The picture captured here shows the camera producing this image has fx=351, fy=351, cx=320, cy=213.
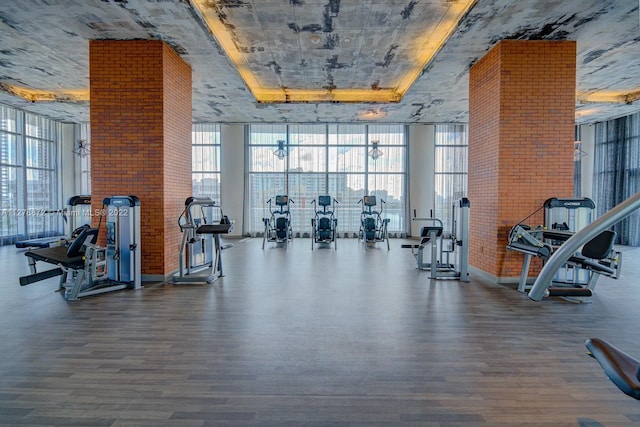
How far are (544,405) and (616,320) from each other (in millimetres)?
2367

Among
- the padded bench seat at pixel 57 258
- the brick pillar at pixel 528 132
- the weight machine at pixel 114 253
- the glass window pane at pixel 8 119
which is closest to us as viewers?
the padded bench seat at pixel 57 258

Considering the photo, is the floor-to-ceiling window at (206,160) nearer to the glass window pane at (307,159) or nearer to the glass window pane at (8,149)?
the glass window pane at (307,159)

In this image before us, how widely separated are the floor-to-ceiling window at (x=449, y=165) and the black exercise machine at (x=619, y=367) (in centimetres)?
1011

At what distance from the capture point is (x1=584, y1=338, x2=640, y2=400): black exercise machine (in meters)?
1.56

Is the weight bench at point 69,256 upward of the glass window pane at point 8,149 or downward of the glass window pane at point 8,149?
downward

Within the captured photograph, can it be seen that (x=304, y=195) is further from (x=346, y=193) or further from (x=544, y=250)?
(x=544, y=250)

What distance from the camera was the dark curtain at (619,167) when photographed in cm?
975

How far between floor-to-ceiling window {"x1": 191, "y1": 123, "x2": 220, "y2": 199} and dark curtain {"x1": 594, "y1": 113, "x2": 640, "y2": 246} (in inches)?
474

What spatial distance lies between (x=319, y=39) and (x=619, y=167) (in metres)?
9.93

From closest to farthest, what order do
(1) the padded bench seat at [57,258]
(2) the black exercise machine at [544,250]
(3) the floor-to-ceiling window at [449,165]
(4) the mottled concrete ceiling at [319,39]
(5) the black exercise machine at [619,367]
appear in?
(5) the black exercise machine at [619,367]
(2) the black exercise machine at [544,250]
(1) the padded bench seat at [57,258]
(4) the mottled concrete ceiling at [319,39]
(3) the floor-to-ceiling window at [449,165]

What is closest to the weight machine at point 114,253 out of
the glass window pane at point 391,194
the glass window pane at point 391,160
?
the glass window pane at point 391,194

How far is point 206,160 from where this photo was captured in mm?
11672

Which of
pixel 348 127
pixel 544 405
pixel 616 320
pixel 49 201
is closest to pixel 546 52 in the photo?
pixel 616 320

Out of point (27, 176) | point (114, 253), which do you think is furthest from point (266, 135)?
point (114, 253)
